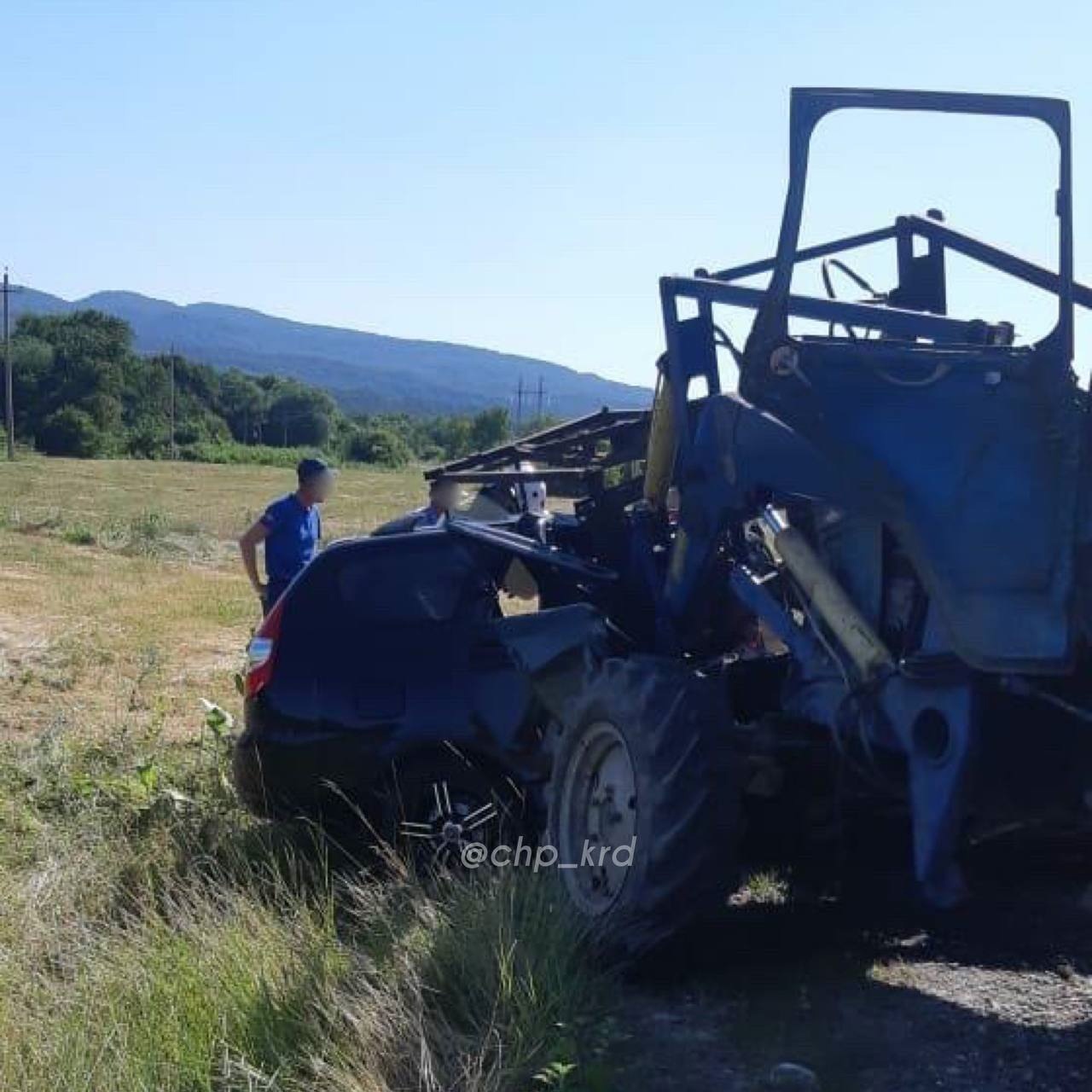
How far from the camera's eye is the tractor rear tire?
5270mm

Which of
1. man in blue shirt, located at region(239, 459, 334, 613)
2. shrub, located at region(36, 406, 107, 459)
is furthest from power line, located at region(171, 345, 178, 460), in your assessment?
man in blue shirt, located at region(239, 459, 334, 613)

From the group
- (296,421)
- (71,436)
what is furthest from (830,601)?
(296,421)

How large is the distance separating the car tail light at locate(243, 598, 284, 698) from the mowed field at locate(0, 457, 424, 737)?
2.27 metres

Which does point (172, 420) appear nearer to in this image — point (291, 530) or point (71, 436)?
point (71, 436)

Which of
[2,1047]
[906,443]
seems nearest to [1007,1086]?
[906,443]

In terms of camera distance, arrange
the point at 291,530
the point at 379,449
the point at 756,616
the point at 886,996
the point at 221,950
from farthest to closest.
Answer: the point at 379,449 < the point at 291,530 < the point at 756,616 < the point at 221,950 < the point at 886,996

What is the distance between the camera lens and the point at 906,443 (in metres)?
4.86

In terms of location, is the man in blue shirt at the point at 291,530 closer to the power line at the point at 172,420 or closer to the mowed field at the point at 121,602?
the mowed field at the point at 121,602

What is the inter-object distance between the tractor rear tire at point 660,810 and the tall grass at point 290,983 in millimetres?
238

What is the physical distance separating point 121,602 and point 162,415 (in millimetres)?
74118

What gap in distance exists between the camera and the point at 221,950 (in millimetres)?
5270

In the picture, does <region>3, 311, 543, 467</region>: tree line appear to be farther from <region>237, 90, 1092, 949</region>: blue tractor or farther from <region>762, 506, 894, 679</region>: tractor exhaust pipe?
<region>762, 506, 894, 679</region>: tractor exhaust pipe

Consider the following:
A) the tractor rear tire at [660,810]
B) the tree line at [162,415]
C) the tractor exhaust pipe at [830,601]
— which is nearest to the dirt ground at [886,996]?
the tractor rear tire at [660,810]

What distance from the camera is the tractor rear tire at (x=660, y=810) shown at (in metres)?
5.27
